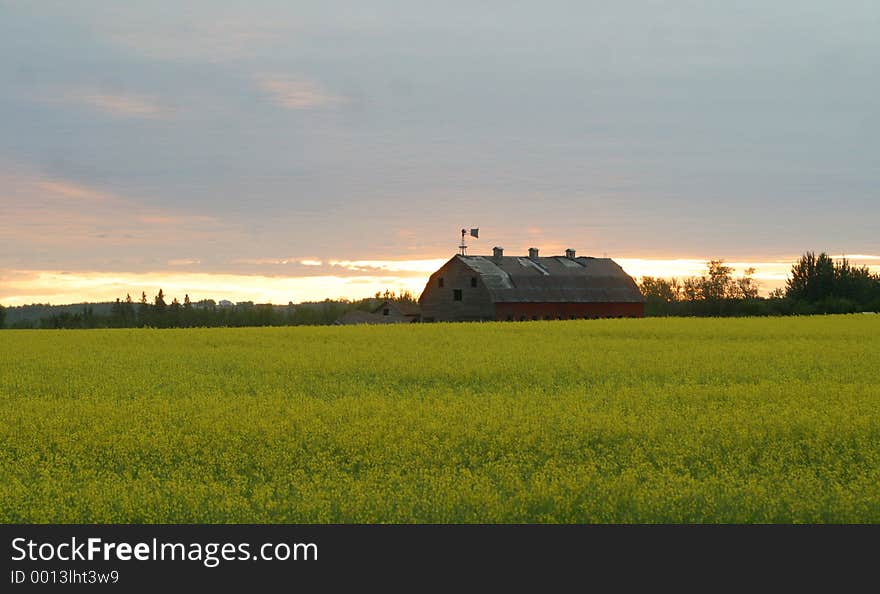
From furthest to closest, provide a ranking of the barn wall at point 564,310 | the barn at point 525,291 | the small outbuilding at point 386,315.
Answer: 1. the small outbuilding at point 386,315
2. the barn at point 525,291
3. the barn wall at point 564,310

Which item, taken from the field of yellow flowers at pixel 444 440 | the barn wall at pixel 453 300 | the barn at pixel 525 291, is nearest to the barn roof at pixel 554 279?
the barn at pixel 525 291

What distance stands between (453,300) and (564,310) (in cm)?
953

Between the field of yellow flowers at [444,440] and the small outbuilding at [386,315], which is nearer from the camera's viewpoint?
the field of yellow flowers at [444,440]

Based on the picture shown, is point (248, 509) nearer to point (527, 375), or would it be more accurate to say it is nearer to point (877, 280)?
point (527, 375)

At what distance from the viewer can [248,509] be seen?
34.7 feet

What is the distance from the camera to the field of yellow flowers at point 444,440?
10953 mm

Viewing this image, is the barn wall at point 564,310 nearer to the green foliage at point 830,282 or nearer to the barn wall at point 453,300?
the barn wall at point 453,300

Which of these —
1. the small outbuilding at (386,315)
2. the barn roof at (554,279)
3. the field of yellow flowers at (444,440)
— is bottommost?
the field of yellow flowers at (444,440)

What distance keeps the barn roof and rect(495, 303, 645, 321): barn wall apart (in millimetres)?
435

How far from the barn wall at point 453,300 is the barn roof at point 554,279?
73 centimetres

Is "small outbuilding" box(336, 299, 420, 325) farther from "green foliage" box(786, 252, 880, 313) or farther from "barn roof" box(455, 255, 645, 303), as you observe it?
"green foliage" box(786, 252, 880, 313)

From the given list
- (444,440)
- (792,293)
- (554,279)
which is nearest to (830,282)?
(792,293)

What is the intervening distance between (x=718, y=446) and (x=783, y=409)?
454cm

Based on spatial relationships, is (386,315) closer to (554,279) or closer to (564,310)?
(554,279)
